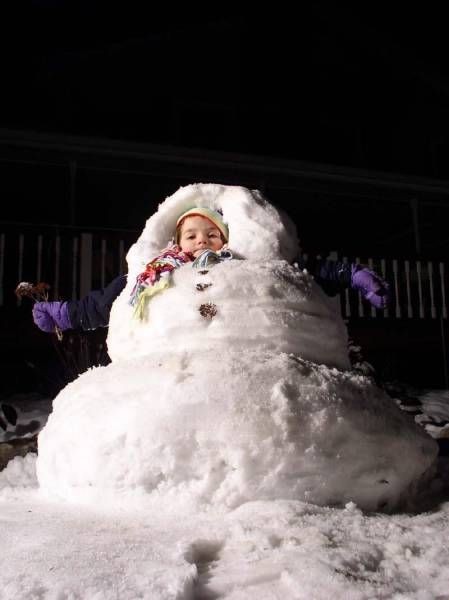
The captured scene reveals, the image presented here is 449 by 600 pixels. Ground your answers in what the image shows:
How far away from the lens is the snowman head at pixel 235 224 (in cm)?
248

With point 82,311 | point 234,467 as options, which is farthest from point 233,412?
point 82,311

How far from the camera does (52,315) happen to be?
2738 millimetres

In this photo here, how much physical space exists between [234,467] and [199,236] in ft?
4.11

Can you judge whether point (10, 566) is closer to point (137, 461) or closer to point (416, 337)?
point (137, 461)

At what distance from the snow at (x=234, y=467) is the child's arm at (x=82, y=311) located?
0.91 feet

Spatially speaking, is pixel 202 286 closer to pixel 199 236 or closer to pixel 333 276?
pixel 199 236

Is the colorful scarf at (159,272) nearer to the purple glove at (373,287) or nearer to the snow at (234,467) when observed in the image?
the snow at (234,467)

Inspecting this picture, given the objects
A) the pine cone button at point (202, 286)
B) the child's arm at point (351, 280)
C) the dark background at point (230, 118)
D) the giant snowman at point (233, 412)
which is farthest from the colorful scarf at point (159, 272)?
the dark background at point (230, 118)

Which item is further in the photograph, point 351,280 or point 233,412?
point 351,280

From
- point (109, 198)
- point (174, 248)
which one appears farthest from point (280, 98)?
point (174, 248)

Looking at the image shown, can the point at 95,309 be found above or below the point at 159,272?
below

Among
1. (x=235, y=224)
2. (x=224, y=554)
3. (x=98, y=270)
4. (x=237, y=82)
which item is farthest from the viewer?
(x=237, y=82)

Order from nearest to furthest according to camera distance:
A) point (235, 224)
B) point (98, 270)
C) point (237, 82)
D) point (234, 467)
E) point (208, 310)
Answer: point (234, 467) → point (208, 310) → point (235, 224) → point (98, 270) → point (237, 82)

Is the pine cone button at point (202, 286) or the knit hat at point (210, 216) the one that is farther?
the knit hat at point (210, 216)
